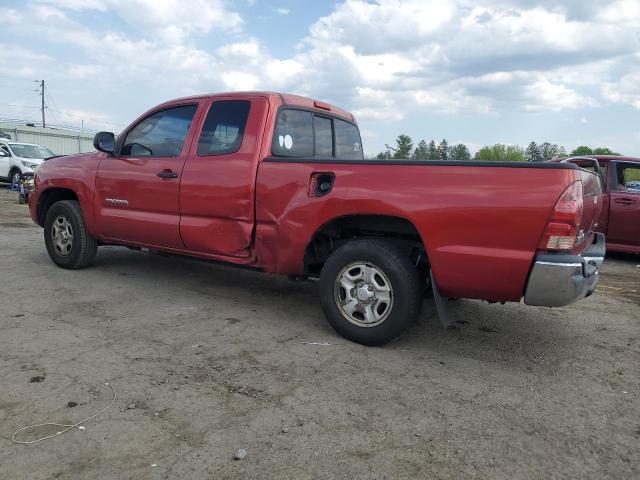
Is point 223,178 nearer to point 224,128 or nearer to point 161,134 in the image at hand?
point 224,128

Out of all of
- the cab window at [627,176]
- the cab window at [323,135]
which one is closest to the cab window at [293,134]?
the cab window at [323,135]

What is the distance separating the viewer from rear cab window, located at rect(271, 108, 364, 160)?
4.52 meters

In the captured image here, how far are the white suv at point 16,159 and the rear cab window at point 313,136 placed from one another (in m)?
16.0

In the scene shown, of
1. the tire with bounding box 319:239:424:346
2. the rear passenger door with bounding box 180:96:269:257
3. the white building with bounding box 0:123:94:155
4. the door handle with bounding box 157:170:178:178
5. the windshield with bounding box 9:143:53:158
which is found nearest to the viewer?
the tire with bounding box 319:239:424:346

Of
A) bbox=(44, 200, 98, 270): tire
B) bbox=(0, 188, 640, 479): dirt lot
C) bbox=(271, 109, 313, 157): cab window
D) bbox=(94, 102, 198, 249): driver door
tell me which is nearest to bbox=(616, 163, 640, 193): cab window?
bbox=(0, 188, 640, 479): dirt lot

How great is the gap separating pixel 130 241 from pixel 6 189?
16546 mm

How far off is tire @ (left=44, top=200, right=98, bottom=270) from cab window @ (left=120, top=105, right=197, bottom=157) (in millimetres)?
1021

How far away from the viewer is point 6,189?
18.8 meters

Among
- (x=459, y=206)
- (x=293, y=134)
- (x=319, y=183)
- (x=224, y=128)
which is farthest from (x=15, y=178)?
(x=459, y=206)

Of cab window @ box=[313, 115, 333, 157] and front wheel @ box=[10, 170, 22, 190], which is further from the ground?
front wheel @ box=[10, 170, 22, 190]

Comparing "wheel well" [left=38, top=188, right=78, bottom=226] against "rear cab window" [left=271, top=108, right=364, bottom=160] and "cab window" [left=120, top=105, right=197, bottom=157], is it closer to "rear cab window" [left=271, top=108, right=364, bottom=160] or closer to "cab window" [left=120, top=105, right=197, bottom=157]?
"cab window" [left=120, top=105, right=197, bottom=157]

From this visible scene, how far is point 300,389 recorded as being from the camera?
10.1ft

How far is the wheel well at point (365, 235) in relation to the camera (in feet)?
12.4

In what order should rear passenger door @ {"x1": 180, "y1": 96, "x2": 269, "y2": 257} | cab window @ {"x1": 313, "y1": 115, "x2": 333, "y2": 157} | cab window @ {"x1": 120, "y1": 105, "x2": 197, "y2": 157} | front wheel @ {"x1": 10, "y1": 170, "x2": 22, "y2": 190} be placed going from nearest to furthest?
rear passenger door @ {"x1": 180, "y1": 96, "x2": 269, "y2": 257} → cab window @ {"x1": 120, "y1": 105, "x2": 197, "y2": 157} → cab window @ {"x1": 313, "y1": 115, "x2": 333, "y2": 157} → front wheel @ {"x1": 10, "y1": 170, "x2": 22, "y2": 190}
